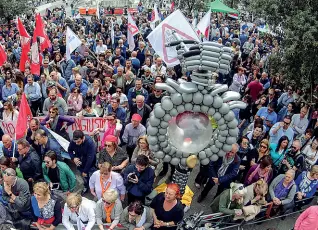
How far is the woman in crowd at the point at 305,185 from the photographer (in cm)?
607

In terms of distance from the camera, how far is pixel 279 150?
670 cm

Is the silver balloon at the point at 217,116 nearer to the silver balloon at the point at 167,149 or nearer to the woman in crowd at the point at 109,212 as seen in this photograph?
the silver balloon at the point at 167,149

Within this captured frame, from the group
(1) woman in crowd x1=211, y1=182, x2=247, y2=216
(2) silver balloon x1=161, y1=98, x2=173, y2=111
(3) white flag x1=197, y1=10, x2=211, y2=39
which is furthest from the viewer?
(3) white flag x1=197, y1=10, x2=211, y2=39

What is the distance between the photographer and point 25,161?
→ 5852 millimetres

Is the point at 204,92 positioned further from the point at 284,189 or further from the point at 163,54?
the point at 163,54

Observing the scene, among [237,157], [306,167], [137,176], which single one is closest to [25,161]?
[137,176]

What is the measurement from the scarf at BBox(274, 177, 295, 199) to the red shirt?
13.2 ft

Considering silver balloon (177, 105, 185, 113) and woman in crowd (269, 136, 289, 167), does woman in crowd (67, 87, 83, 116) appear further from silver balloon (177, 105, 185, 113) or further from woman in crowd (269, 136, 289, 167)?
woman in crowd (269, 136, 289, 167)

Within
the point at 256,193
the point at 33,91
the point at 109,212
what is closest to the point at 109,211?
the point at 109,212

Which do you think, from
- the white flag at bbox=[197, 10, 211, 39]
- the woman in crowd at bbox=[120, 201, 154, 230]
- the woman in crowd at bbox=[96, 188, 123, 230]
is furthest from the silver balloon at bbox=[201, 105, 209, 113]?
the white flag at bbox=[197, 10, 211, 39]

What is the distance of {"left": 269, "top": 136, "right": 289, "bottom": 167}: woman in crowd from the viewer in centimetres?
659

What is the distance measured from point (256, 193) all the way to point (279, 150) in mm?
1256

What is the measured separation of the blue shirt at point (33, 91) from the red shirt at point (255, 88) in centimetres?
574

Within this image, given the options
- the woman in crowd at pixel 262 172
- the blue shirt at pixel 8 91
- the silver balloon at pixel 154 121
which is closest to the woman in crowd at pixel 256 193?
the woman in crowd at pixel 262 172
